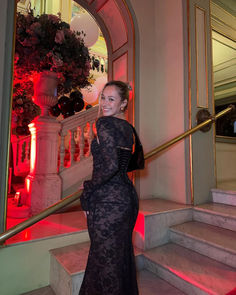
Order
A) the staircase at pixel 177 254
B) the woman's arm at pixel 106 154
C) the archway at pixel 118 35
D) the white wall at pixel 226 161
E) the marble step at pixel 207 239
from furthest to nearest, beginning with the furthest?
the white wall at pixel 226 161, the archway at pixel 118 35, the marble step at pixel 207 239, the staircase at pixel 177 254, the woman's arm at pixel 106 154

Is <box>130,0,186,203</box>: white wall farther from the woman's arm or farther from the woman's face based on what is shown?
the woman's arm

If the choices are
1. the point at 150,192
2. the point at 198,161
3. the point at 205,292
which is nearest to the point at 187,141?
the point at 198,161

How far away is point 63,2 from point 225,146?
24.1ft

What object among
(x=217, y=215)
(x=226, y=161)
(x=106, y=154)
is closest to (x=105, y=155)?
(x=106, y=154)

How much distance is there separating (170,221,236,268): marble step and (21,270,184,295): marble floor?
46 cm

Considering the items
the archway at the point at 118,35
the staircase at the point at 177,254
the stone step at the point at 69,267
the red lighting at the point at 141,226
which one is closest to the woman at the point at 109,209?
the stone step at the point at 69,267

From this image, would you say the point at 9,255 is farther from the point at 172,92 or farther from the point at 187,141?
the point at 172,92

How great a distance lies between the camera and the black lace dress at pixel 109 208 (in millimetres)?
1214

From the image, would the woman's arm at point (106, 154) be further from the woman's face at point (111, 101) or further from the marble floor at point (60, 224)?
the marble floor at point (60, 224)

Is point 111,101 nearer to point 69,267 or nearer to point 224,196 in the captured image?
point 69,267

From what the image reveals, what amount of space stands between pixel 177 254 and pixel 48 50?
2.84m

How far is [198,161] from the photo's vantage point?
9.11ft

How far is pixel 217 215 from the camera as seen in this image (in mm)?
2234

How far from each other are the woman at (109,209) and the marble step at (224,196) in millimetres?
1828
